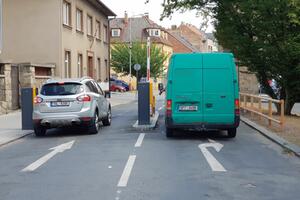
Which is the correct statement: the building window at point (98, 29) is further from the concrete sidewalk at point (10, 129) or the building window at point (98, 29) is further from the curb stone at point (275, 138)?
the curb stone at point (275, 138)

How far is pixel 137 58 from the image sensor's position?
74.4m

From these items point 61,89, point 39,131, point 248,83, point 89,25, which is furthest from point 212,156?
point 89,25

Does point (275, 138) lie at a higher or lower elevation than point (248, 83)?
lower

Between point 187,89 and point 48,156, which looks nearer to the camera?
point 48,156

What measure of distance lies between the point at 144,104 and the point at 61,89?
3.00 meters

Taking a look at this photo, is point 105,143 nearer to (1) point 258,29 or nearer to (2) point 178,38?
(1) point 258,29

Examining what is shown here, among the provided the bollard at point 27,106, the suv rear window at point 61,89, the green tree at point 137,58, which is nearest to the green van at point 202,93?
the suv rear window at point 61,89

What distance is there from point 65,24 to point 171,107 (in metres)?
19.1

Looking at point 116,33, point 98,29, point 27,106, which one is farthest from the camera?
point 116,33

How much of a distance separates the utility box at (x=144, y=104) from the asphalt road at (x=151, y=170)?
2643 millimetres

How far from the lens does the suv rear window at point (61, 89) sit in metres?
16.1

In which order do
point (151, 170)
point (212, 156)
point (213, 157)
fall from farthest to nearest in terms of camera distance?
point (212, 156), point (213, 157), point (151, 170)

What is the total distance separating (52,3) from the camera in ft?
102

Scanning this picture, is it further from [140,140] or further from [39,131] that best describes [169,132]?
[39,131]
